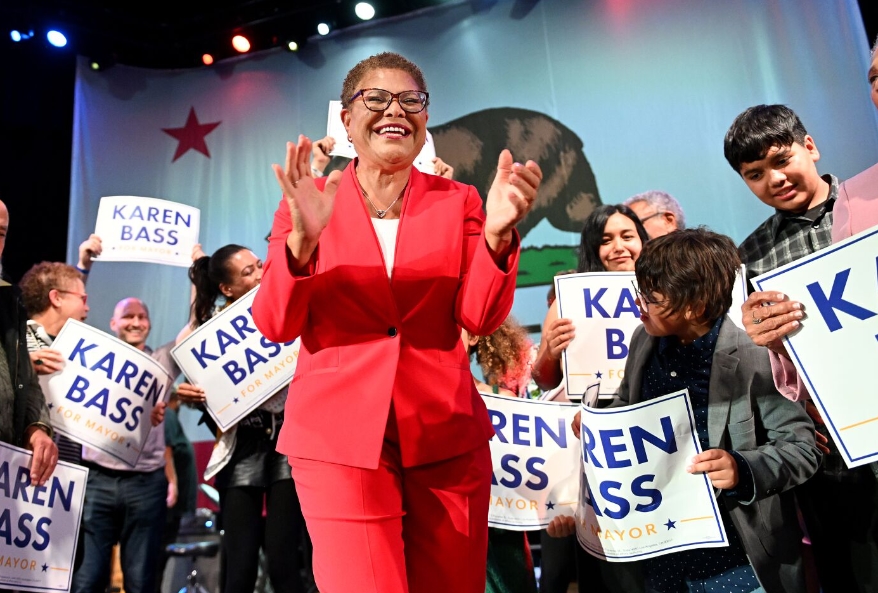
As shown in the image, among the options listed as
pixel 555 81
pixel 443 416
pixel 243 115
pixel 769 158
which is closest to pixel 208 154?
pixel 243 115

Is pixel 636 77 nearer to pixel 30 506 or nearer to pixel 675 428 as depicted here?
pixel 675 428

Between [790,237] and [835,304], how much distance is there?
A: 4.31ft

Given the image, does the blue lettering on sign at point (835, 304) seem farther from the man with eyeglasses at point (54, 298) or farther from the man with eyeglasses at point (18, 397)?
the man with eyeglasses at point (54, 298)

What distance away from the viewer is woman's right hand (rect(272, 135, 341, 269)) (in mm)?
1601

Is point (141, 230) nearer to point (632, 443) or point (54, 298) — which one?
point (54, 298)

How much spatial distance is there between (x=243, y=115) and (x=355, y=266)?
18.8 ft

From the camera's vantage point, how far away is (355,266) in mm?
1745

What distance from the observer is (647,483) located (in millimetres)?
2088

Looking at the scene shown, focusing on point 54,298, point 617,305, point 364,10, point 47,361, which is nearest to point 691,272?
point 617,305

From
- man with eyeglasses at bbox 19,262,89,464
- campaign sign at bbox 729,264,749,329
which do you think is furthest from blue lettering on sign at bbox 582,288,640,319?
man with eyeglasses at bbox 19,262,89,464

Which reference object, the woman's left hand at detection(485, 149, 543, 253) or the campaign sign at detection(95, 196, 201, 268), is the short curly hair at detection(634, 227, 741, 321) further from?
the campaign sign at detection(95, 196, 201, 268)

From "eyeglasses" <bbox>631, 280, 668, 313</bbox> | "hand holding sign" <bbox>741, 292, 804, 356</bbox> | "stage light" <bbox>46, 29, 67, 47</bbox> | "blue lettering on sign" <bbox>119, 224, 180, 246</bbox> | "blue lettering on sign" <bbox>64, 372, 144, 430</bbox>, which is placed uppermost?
"stage light" <bbox>46, 29, 67, 47</bbox>

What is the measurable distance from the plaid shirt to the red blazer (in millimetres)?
1418

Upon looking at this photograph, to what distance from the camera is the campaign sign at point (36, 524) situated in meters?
2.62
